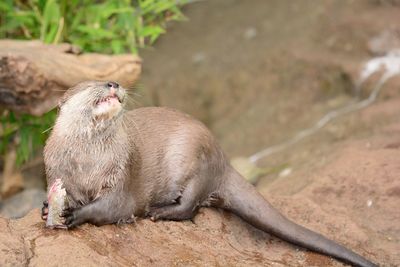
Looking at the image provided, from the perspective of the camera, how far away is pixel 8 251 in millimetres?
2135

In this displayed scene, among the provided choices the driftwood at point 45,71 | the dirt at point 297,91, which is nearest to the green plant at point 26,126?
the driftwood at point 45,71

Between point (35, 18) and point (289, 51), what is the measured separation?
2.56m

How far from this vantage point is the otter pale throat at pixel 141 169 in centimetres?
250

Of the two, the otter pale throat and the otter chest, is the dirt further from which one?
the otter chest


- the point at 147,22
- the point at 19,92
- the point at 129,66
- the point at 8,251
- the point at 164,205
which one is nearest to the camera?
the point at 8,251

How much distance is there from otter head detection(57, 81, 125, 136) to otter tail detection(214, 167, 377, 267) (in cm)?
64

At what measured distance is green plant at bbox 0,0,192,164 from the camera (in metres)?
3.97

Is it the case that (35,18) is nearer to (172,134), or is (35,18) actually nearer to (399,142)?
(172,134)

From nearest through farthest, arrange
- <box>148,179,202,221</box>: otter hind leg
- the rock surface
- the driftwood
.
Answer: the rock surface, <box>148,179,202,221</box>: otter hind leg, the driftwood

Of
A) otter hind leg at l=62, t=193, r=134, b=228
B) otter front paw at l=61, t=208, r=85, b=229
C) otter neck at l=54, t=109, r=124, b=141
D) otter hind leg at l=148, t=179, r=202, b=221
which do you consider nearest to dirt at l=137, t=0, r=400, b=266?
otter hind leg at l=148, t=179, r=202, b=221

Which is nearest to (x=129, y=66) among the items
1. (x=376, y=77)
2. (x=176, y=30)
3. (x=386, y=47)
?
(x=376, y=77)

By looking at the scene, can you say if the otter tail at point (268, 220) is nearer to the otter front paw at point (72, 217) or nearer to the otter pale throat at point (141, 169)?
the otter pale throat at point (141, 169)

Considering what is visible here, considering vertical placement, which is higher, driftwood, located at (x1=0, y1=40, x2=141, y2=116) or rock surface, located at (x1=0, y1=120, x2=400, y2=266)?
driftwood, located at (x1=0, y1=40, x2=141, y2=116)

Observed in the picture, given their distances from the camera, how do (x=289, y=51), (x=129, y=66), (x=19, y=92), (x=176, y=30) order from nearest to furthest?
(x=19, y=92) → (x=129, y=66) → (x=289, y=51) → (x=176, y=30)
